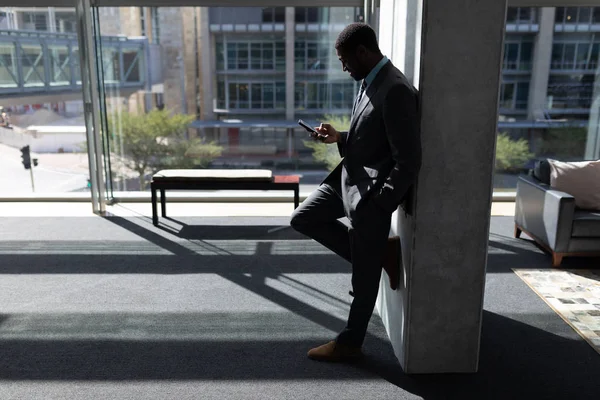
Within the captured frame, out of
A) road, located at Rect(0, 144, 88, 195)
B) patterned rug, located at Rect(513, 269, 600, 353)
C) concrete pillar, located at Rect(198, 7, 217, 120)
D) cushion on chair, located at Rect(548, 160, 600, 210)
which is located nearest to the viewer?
patterned rug, located at Rect(513, 269, 600, 353)

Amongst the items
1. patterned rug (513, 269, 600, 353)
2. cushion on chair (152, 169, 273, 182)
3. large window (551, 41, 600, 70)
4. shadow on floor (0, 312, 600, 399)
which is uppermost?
large window (551, 41, 600, 70)

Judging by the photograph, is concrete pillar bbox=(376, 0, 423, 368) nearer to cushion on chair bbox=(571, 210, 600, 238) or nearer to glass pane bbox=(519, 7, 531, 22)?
cushion on chair bbox=(571, 210, 600, 238)

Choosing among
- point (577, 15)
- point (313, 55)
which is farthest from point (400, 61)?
point (577, 15)

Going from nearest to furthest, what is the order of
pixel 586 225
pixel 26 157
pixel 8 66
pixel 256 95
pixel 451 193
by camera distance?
1. pixel 451 193
2. pixel 586 225
3. pixel 8 66
4. pixel 256 95
5. pixel 26 157

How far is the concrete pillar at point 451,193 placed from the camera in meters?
2.42

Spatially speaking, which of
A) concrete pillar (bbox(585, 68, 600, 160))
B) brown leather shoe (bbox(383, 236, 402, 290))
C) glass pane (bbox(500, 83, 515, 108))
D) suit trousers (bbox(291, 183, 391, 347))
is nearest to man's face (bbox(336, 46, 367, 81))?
suit trousers (bbox(291, 183, 391, 347))

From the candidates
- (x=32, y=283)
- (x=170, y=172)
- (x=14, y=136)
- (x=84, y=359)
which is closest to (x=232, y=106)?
(x=170, y=172)

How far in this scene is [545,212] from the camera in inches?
179

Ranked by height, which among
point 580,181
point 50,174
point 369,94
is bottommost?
point 50,174

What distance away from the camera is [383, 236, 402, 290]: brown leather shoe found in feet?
9.38

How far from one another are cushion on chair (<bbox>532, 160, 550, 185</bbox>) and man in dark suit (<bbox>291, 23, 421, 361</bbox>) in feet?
8.27

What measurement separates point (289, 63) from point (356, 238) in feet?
12.9

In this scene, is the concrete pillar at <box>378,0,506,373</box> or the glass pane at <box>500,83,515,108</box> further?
the glass pane at <box>500,83,515,108</box>

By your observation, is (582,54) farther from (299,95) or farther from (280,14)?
(280,14)
